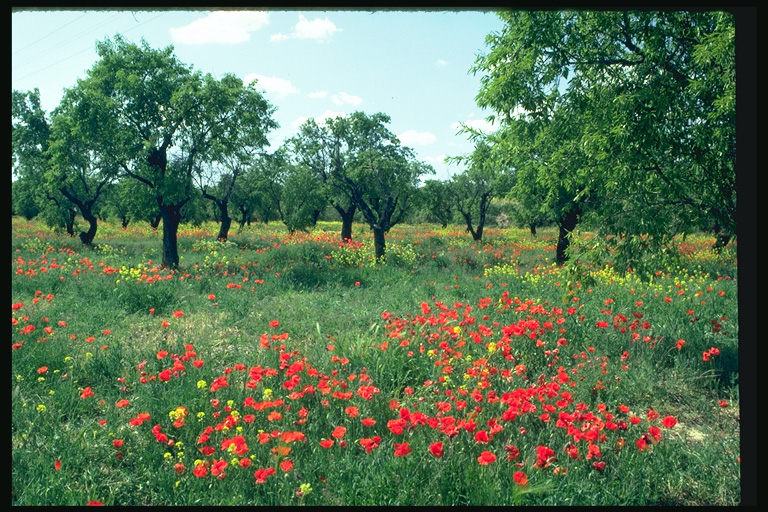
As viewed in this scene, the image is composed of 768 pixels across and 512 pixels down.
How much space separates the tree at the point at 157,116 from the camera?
45.3ft

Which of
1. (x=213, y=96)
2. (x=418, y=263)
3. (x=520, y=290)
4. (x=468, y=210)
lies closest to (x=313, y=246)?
(x=418, y=263)

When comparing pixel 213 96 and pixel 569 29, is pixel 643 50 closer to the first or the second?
pixel 569 29

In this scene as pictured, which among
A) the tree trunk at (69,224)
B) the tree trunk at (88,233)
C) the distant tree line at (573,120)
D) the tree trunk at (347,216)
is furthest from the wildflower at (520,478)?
the tree trunk at (69,224)

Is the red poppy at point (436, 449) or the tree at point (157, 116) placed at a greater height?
the tree at point (157, 116)

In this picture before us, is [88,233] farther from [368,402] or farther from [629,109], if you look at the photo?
[629,109]

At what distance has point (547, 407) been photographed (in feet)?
12.1

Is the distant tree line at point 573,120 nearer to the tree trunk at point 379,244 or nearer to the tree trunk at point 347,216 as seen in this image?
the tree trunk at point 379,244

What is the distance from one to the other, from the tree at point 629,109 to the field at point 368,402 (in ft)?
4.49

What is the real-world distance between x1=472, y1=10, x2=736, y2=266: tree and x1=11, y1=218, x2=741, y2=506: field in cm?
137

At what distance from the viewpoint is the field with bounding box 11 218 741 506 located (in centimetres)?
303

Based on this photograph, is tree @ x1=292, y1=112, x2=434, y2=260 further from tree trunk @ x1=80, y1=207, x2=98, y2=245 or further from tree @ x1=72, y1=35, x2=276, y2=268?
tree trunk @ x1=80, y1=207, x2=98, y2=245

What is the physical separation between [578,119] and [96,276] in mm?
10378

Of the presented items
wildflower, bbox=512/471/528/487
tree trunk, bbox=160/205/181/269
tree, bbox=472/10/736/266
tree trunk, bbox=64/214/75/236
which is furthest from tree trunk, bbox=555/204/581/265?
tree trunk, bbox=64/214/75/236

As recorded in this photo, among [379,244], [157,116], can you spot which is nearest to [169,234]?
[157,116]
